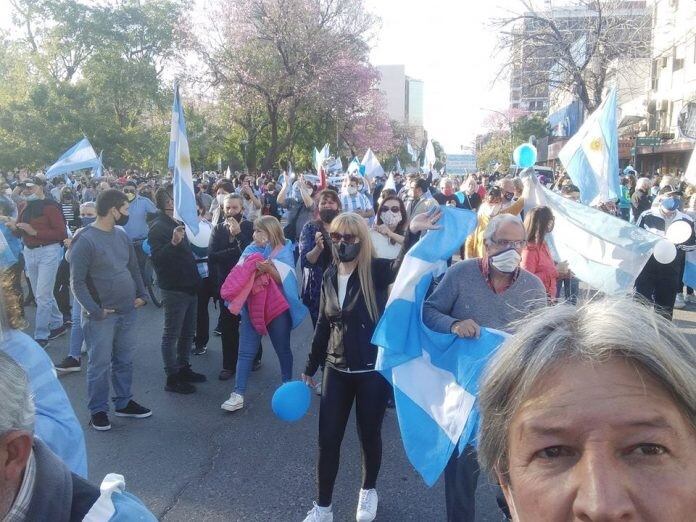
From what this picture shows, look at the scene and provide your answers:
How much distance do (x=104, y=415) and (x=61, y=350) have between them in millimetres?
2514

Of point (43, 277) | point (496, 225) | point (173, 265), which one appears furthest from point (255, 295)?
point (43, 277)

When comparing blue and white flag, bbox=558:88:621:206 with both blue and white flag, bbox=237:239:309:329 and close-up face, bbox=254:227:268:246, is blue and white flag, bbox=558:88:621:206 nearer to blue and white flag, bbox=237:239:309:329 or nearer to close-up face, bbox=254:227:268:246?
blue and white flag, bbox=237:239:309:329

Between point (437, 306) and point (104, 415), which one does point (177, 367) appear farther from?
point (437, 306)

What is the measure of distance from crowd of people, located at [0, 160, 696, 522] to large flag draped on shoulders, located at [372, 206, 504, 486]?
97 mm

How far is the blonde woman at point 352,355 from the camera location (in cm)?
351

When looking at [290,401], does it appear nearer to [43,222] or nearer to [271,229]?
[271,229]

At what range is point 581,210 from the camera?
5.52 m

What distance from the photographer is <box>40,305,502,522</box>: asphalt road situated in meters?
3.80

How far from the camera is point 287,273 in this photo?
5656 millimetres

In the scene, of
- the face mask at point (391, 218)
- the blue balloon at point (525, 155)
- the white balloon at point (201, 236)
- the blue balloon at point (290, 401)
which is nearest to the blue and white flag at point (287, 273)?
the face mask at point (391, 218)

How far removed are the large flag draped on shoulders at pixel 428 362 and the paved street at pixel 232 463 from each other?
0.74 m

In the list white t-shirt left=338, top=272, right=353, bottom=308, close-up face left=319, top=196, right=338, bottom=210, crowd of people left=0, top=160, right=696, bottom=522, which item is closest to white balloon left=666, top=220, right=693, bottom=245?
crowd of people left=0, top=160, right=696, bottom=522

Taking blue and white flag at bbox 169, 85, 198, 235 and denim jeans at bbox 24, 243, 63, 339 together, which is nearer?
blue and white flag at bbox 169, 85, 198, 235

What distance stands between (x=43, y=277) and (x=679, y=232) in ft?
25.1
